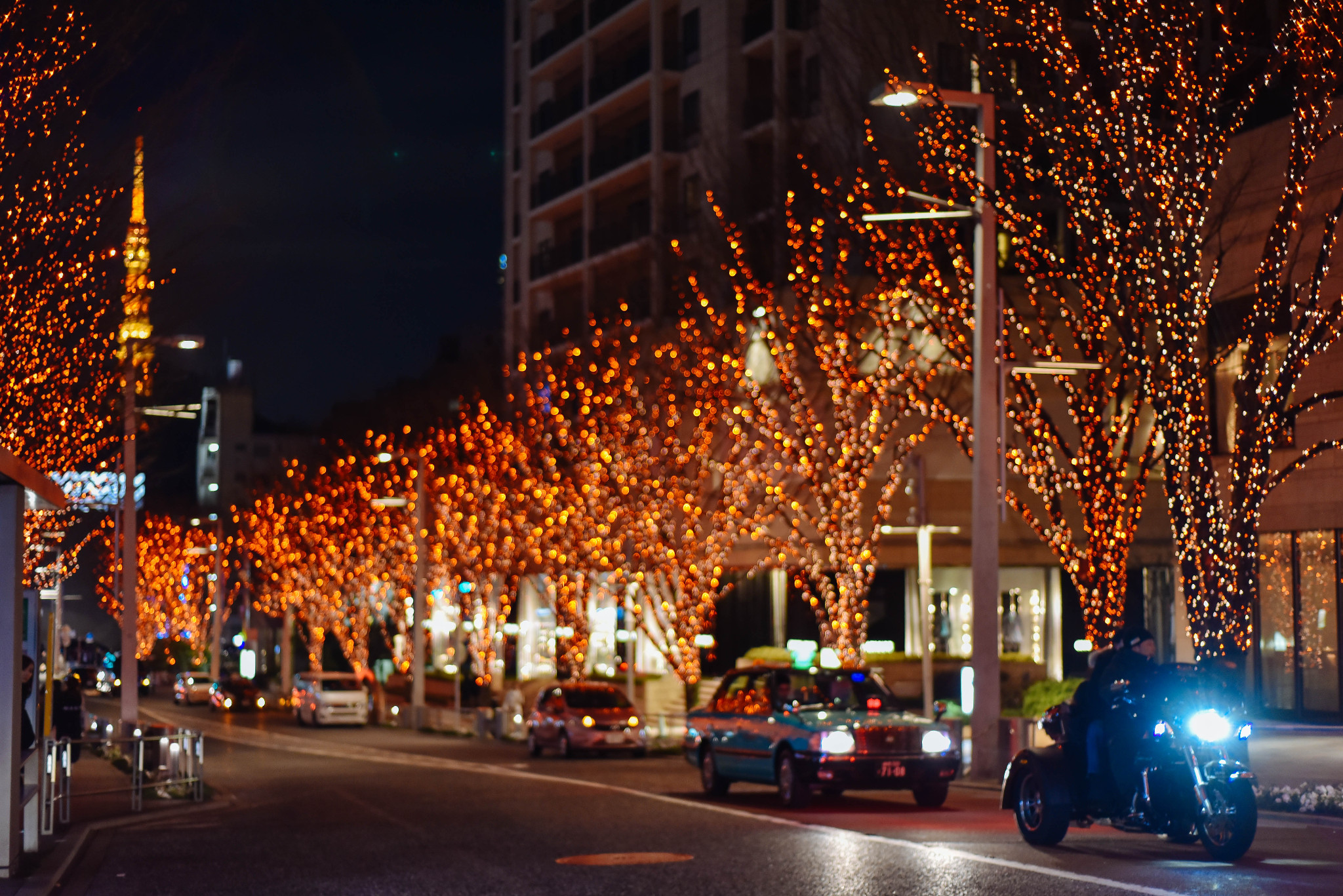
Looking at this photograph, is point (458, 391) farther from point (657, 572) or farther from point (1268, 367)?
point (1268, 367)

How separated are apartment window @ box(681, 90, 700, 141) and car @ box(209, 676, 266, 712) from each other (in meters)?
26.8

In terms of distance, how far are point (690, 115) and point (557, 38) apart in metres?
12.7

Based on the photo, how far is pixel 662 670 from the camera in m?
56.1

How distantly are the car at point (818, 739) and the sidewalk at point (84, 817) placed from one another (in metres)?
6.36

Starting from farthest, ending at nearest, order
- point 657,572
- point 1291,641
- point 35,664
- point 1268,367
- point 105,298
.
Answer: point 657,572 → point 1291,641 → point 1268,367 → point 105,298 → point 35,664

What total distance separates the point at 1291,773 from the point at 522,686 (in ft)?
128

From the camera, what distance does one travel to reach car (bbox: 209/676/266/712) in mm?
67500

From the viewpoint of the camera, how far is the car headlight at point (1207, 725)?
1326 centimetres

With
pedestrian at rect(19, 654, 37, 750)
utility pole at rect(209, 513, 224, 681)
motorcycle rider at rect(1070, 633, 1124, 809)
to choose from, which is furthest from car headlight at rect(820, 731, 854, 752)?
utility pole at rect(209, 513, 224, 681)

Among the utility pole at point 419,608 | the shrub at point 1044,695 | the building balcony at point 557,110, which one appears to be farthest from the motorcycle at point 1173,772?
the building balcony at point 557,110

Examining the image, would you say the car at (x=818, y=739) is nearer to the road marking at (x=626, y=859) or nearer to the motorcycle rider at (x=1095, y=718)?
the road marking at (x=626, y=859)

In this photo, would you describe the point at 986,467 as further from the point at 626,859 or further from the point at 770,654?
the point at 770,654

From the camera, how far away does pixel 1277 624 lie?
30891 millimetres

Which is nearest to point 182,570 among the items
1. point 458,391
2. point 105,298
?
point 458,391
